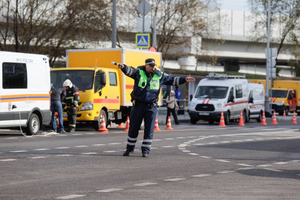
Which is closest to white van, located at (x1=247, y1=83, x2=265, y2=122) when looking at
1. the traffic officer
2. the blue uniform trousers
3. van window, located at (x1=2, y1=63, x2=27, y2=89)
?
the traffic officer

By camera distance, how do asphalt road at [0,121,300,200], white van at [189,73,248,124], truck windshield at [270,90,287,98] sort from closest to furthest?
asphalt road at [0,121,300,200], white van at [189,73,248,124], truck windshield at [270,90,287,98]

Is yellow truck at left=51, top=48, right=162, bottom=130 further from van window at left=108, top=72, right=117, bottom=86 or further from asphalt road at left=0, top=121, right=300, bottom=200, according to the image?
asphalt road at left=0, top=121, right=300, bottom=200

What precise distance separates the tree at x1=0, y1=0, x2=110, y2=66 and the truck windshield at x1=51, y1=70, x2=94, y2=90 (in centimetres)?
902

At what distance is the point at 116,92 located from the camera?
24609 mm

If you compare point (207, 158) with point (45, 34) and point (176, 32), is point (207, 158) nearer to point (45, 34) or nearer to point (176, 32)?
point (45, 34)

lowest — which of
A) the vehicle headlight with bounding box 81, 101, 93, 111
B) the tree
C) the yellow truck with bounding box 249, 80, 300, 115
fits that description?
the yellow truck with bounding box 249, 80, 300, 115

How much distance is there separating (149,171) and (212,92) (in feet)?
76.4

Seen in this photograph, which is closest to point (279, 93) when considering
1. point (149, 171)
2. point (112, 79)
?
point (112, 79)

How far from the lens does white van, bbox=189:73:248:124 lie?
3334 centimetres

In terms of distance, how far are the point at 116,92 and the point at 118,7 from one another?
20.1m

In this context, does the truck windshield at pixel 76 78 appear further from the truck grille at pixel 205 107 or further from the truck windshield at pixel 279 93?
the truck windshield at pixel 279 93

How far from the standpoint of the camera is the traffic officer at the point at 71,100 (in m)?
22.4

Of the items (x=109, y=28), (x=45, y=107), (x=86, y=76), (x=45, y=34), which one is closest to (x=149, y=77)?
(x=45, y=107)

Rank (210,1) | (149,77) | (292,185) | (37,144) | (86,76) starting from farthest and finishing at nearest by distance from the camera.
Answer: (210,1) < (86,76) < (37,144) < (149,77) < (292,185)
